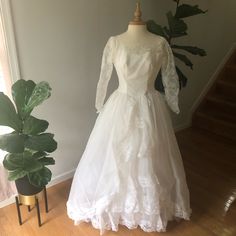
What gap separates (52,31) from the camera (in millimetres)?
1896

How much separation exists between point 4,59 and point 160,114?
3.43 feet

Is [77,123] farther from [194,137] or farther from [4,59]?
[194,137]

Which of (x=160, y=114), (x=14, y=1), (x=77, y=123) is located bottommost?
(x=77, y=123)

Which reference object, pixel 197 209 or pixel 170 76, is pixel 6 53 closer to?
pixel 170 76

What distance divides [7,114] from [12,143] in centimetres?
17

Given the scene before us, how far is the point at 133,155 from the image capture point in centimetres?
171

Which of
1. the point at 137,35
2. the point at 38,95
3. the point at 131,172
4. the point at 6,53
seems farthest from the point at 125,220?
the point at 6,53

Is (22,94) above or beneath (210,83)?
above

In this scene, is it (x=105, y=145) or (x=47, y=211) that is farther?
(x=47, y=211)

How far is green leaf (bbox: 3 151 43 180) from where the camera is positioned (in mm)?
1628

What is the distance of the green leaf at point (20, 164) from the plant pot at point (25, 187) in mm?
116

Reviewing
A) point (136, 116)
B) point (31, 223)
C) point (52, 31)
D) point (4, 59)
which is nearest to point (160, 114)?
point (136, 116)

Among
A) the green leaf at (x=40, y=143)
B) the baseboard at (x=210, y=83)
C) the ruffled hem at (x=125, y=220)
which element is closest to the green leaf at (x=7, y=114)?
the green leaf at (x=40, y=143)

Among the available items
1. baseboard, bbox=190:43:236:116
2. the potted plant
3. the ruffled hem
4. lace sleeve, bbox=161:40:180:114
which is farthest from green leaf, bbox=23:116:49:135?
baseboard, bbox=190:43:236:116
